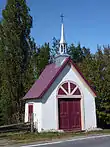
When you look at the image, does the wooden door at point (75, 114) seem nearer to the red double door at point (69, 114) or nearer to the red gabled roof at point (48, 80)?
the red double door at point (69, 114)

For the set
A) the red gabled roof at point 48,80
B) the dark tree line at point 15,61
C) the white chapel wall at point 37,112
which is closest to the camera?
the white chapel wall at point 37,112

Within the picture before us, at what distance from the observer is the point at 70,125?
948 inches

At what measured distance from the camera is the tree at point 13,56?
32.0 meters

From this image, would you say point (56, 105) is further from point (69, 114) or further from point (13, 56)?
point (13, 56)

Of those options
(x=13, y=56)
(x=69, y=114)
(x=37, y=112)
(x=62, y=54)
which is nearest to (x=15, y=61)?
(x=13, y=56)

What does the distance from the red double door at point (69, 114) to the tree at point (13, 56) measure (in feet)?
30.9

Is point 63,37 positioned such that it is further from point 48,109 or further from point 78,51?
point 78,51

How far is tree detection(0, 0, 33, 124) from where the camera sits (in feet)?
105

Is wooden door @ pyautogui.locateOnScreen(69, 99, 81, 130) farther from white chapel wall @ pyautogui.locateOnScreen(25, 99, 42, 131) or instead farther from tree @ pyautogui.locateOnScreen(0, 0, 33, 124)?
tree @ pyautogui.locateOnScreen(0, 0, 33, 124)

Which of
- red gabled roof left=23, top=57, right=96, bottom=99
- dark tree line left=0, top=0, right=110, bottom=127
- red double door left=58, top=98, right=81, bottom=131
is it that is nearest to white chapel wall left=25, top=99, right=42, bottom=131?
red gabled roof left=23, top=57, right=96, bottom=99

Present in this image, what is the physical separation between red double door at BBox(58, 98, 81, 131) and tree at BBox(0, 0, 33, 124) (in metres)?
9.42

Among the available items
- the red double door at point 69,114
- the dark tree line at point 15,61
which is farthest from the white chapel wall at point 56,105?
the dark tree line at point 15,61

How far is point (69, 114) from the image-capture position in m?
24.2

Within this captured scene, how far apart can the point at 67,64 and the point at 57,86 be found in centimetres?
236
